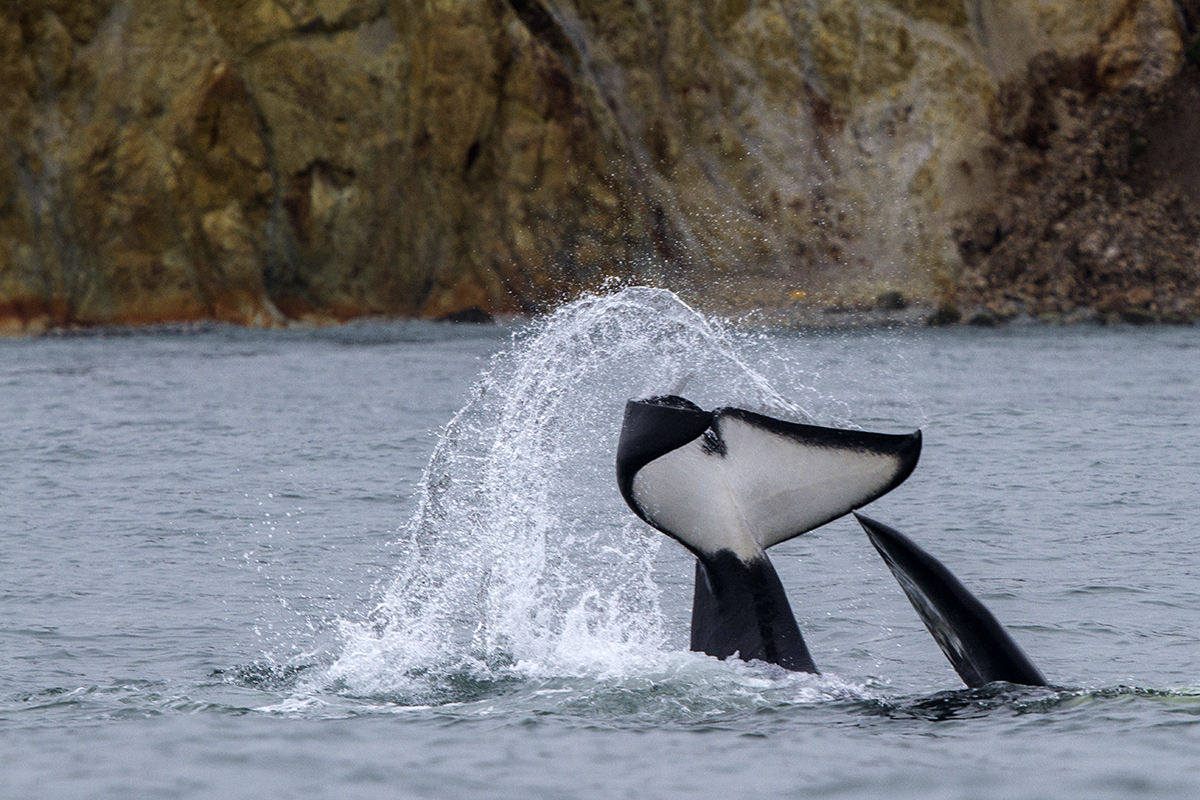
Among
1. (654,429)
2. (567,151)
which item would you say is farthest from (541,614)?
A: (567,151)

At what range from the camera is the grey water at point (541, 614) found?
7.10m

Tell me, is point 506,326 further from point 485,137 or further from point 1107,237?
point 1107,237

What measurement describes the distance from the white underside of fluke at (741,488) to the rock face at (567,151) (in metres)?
43.4

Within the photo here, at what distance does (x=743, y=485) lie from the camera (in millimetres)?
7180

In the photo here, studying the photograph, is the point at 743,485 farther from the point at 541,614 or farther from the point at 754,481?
the point at 541,614

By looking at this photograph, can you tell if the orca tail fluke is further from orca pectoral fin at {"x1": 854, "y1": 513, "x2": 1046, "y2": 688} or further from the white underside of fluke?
orca pectoral fin at {"x1": 854, "y1": 513, "x2": 1046, "y2": 688}

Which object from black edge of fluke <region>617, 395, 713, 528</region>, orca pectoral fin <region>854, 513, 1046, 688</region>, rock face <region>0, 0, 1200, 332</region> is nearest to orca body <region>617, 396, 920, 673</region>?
black edge of fluke <region>617, 395, 713, 528</region>

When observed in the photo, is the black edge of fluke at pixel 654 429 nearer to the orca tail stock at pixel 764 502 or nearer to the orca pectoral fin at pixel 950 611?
the orca tail stock at pixel 764 502

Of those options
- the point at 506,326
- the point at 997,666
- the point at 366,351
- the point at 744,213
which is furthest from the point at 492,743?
the point at 744,213

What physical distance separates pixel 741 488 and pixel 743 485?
0.7 inches

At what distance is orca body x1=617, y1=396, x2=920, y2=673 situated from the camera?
6559mm

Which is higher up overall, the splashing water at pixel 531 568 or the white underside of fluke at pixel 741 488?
the white underside of fluke at pixel 741 488

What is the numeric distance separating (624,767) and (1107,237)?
153ft

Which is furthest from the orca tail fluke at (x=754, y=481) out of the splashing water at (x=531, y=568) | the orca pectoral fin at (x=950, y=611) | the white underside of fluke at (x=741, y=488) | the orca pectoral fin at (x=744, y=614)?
the splashing water at (x=531, y=568)
